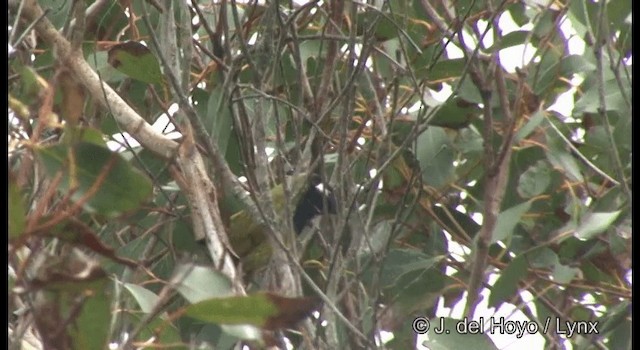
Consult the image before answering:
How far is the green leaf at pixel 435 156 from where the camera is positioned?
1.95m

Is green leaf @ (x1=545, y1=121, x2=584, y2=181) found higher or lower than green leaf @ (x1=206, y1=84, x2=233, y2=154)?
higher

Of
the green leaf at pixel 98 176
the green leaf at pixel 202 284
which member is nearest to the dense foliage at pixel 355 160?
the green leaf at pixel 202 284

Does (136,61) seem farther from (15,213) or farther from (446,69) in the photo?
(15,213)

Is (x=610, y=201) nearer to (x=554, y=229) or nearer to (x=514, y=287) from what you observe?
(x=514, y=287)

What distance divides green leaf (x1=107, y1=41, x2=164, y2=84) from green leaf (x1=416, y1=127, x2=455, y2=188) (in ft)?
1.71

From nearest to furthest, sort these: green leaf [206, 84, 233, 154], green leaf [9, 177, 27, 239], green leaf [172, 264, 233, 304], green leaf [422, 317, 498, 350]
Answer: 1. green leaf [9, 177, 27, 239]
2. green leaf [172, 264, 233, 304]
3. green leaf [206, 84, 233, 154]
4. green leaf [422, 317, 498, 350]

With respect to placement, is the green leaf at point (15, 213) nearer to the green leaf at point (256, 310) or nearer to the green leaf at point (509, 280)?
the green leaf at point (256, 310)

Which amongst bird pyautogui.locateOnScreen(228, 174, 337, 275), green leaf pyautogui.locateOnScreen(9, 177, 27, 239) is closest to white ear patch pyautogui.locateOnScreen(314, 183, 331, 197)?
bird pyautogui.locateOnScreen(228, 174, 337, 275)

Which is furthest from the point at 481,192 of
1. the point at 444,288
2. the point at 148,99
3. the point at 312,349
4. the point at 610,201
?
the point at 312,349

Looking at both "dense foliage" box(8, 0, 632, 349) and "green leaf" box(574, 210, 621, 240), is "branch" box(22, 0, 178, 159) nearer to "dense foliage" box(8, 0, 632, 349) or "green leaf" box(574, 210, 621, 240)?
"dense foliage" box(8, 0, 632, 349)

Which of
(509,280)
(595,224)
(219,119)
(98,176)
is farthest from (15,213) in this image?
(509,280)

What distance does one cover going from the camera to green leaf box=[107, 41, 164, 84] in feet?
5.43

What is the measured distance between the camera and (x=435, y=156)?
1.97m

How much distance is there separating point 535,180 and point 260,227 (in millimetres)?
516
